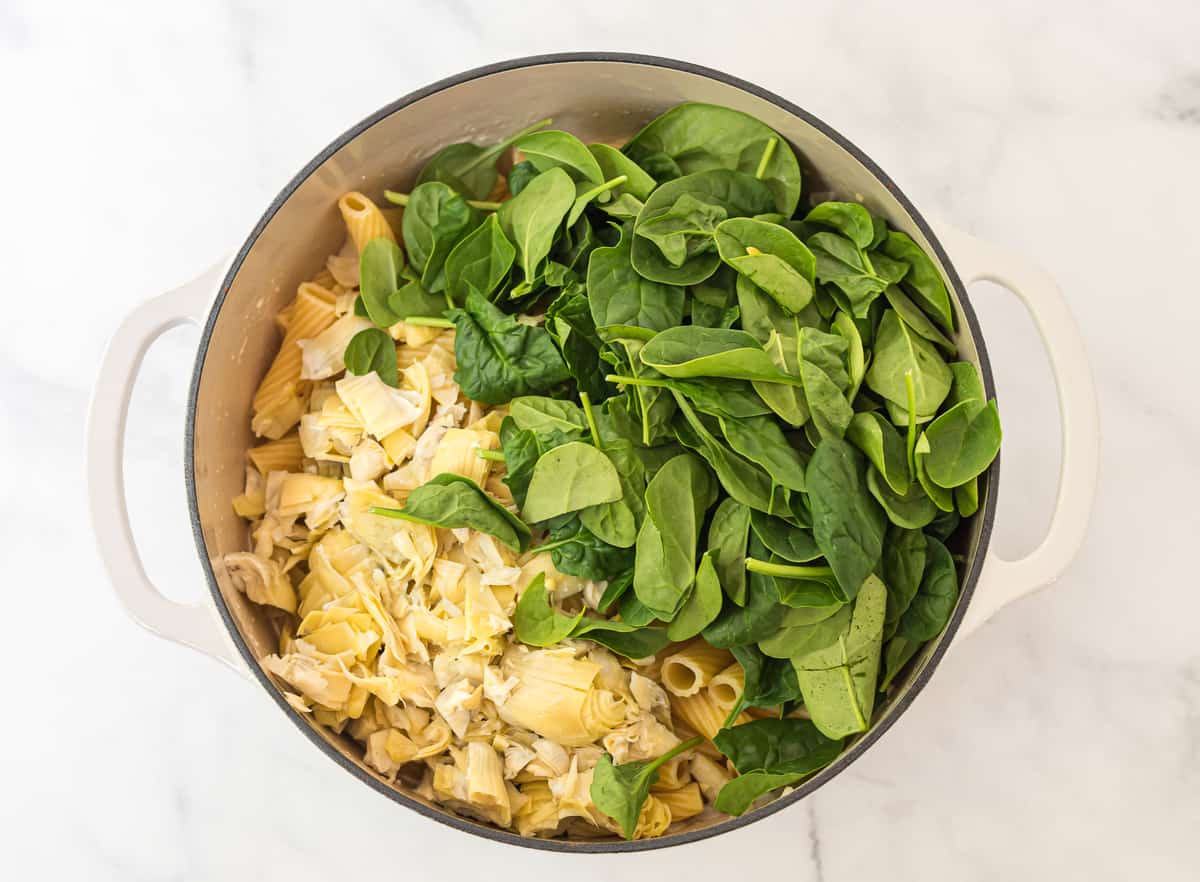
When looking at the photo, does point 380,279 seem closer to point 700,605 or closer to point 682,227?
point 682,227

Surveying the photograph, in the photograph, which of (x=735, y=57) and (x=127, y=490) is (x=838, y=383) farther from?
(x=127, y=490)

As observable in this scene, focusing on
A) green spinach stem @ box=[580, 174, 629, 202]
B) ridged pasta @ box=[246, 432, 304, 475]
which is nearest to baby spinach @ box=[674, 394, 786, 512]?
green spinach stem @ box=[580, 174, 629, 202]

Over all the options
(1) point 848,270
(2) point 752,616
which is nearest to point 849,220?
(1) point 848,270

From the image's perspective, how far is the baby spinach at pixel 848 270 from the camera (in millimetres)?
1012

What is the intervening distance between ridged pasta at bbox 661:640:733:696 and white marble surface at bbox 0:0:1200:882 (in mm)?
266

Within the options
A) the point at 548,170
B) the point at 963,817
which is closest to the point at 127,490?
the point at 548,170

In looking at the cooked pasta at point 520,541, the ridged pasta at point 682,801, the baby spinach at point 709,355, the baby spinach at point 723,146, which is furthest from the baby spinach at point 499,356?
the ridged pasta at point 682,801

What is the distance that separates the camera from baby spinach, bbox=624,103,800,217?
108cm

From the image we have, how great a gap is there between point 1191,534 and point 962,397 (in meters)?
0.47

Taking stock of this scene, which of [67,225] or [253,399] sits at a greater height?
[67,225]

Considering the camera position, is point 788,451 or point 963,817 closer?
point 788,451

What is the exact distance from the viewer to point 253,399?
1.19 metres


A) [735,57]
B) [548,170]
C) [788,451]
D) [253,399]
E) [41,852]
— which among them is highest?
[735,57]

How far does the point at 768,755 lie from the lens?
106 centimetres
